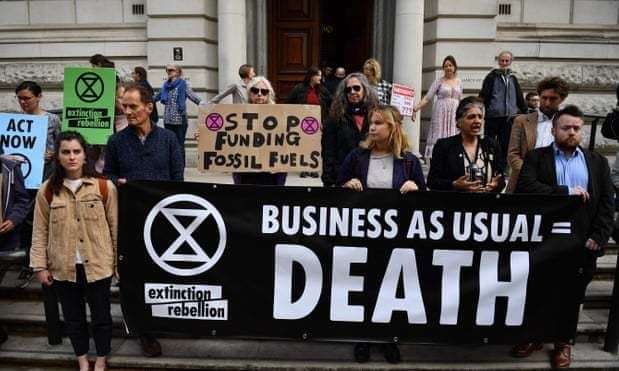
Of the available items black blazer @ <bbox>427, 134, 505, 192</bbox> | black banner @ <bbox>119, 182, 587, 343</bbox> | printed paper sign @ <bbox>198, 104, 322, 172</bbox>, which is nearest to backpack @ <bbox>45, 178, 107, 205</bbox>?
black banner @ <bbox>119, 182, 587, 343</bbox>

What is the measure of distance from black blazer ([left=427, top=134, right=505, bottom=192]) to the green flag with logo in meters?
3.52

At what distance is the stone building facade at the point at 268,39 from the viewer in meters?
10.1

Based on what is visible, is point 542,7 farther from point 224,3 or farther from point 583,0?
point 224,3

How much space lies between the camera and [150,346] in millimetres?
4094

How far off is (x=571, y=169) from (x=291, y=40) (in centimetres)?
818

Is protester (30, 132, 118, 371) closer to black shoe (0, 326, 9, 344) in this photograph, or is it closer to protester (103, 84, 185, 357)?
protester (103, 84, 185, 357)

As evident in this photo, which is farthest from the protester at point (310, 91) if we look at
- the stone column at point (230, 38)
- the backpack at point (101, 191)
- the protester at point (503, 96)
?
the backpack at point (101, 191)

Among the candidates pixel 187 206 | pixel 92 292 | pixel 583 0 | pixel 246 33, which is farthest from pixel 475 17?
pixel 92 292

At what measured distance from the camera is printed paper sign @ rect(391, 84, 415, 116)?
8.52 metres

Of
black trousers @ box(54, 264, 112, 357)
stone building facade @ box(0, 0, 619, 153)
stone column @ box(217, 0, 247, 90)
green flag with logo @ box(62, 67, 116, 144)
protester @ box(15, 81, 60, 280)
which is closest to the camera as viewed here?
black trousers @ box(54, 264, 112, 357)

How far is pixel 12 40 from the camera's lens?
10875 mm

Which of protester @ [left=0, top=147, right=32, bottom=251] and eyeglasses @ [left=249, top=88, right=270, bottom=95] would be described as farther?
eyeglasses @ [left=249, top=88, right=270, bottom=95]

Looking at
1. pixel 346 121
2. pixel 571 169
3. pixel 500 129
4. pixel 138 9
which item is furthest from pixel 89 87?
pixel 500 129

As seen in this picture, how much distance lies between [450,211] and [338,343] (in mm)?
1394
